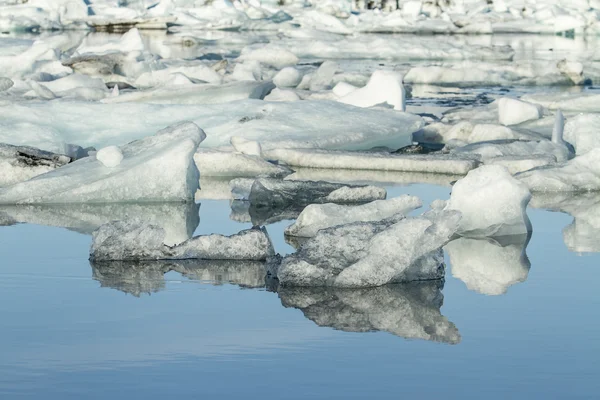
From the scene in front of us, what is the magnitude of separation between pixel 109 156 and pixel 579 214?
2.42 m

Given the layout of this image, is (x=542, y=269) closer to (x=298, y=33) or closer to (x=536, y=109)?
(x=536, y=109)

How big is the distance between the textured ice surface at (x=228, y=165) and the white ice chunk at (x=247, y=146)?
0.26 meters

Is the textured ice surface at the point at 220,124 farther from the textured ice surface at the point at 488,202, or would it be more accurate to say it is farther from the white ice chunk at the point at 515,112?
the textured ice surface at the point at 488,202

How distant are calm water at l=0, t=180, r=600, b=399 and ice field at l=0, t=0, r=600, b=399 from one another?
10mm

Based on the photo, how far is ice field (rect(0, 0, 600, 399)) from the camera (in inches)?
113

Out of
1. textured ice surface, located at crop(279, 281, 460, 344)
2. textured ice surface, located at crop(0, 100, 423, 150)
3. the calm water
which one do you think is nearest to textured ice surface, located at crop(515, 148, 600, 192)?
textured ice surface, located at crop(0, 100, 423, 150)

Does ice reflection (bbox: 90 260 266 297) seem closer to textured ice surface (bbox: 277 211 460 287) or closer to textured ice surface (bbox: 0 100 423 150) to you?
textured ice surface (bbox: 277 211 460 287)

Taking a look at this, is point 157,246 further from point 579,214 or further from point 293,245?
point 579,214

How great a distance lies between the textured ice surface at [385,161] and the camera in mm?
7004

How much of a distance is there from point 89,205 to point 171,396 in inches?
123

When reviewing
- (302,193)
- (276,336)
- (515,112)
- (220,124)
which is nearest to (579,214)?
(302,193)

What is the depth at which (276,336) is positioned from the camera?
126 inches

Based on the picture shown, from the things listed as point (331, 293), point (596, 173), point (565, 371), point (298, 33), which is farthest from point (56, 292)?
point (298, 33)

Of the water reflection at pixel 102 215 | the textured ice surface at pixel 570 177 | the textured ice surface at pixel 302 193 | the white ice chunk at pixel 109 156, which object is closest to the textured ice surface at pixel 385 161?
the textured ice surface at pixel 570 177
